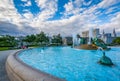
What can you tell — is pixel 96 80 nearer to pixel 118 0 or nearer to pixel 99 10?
pixel 118 0

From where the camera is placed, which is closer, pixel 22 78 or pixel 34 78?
pixel 34 78

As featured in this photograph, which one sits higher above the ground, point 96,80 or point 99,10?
point 99,10

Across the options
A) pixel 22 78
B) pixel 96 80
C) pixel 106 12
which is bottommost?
pixel 96 80

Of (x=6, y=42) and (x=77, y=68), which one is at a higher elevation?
(x=6, y=42)

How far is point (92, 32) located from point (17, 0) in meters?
25.2

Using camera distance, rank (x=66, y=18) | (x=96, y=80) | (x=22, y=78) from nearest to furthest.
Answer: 1. (x=22, y=78)
2. (x=96, y=80)
3. (x=66, y=18)

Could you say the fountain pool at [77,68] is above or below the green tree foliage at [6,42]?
below

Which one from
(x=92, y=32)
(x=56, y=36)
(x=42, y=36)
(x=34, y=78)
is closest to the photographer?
(x=34, y=78)

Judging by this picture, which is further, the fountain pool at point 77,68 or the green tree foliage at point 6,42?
the green tree foliage at point 6,42

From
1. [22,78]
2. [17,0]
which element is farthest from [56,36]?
[22,78]

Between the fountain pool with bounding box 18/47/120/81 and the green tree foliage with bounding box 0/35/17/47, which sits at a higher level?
the green tree foliage with bounding box 0/35/17/47

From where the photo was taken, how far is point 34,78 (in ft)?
10.5

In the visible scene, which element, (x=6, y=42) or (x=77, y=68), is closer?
(x=77, y=68)

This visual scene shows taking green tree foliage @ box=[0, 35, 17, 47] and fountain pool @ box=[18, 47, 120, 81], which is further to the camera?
green tree foliage @ box=[0, 35, 17, 47]
